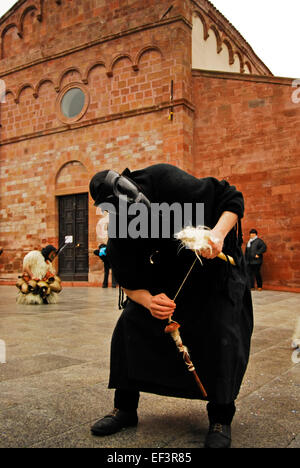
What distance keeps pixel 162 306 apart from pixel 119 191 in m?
0.60

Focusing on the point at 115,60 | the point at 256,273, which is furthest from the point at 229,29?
the point at 256,273

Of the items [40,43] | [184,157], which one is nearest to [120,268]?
[184,157]

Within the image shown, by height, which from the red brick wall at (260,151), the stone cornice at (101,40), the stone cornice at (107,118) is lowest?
the red brick wall at (260,151)

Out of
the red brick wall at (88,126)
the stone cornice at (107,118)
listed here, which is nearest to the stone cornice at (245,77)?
the red brick wall at (88,126)

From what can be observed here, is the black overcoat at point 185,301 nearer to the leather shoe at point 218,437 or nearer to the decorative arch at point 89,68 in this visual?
the leather shoe at point 218,437

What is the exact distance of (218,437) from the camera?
2281 millimetres

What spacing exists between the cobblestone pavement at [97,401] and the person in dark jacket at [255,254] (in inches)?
309

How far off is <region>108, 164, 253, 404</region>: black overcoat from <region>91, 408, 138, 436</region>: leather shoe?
0.69 ft

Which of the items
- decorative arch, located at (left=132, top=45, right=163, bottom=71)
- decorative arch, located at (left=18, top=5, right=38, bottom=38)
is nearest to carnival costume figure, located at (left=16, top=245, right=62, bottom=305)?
decorative arch, located at (left=132, top=45, right=163, bottom=71)

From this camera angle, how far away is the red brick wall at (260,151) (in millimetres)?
14352

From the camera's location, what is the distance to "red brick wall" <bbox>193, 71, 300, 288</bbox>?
47.1 feet

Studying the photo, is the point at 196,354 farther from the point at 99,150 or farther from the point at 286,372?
the point at 99,150

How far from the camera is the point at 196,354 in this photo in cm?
241

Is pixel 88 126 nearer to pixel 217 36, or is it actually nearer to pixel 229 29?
pixel 217 36
